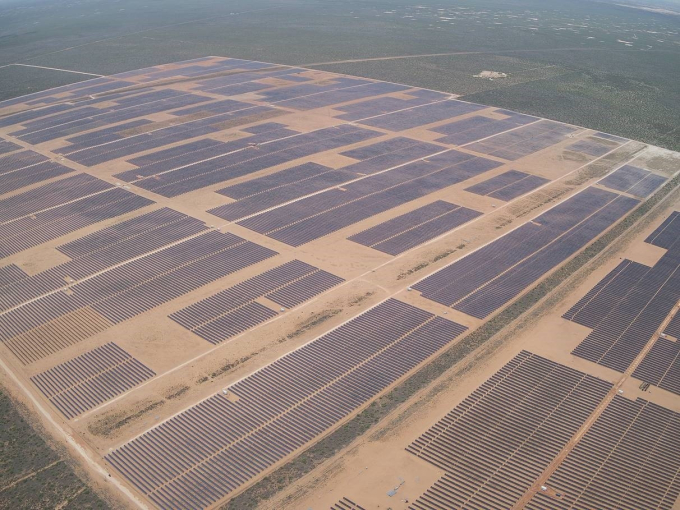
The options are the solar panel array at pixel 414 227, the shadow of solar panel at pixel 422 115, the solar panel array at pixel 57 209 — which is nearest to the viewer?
the solar panel array at pixel 414 227

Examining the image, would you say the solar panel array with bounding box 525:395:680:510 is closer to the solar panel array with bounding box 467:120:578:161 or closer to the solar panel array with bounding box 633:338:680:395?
the solar panel array with bounding box 633:338:680:395

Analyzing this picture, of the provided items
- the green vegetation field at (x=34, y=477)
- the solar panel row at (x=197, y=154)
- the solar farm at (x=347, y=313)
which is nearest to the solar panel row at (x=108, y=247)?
the solar farm at (x=347, y=313)

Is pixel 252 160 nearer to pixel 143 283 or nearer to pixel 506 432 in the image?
pixel 143 283

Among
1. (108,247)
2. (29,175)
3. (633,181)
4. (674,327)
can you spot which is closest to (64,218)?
(108,247)

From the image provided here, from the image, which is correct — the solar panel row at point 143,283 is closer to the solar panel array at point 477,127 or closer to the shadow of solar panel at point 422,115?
the solar panel array at point 477,127

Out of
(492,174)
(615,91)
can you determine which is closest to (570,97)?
(615,91)

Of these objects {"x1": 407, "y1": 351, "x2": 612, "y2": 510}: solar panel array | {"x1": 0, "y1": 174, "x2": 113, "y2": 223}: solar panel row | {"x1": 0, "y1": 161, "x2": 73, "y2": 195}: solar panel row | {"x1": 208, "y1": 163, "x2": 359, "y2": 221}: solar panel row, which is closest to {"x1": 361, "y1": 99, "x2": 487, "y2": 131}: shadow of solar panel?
{"x1": 208, "y1": 163, "x2": 359, "y2": 221}: solar panel row
